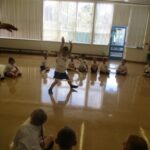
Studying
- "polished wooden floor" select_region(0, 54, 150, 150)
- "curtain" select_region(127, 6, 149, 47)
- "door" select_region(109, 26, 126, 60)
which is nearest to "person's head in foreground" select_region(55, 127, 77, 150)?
"polished wooden floor" select_region(0, 54, 150, 150)

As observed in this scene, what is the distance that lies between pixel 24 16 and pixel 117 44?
4.35 metres

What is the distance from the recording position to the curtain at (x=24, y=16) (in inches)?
385

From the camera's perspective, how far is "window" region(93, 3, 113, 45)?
31.7ft

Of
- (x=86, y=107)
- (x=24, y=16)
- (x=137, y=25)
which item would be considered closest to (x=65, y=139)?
(x=86, y=107)

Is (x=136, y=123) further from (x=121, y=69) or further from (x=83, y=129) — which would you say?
(x=121, y=69)

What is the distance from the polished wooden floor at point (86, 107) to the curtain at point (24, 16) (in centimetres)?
383

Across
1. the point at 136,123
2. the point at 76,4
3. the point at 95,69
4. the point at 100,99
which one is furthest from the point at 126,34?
the point at 136,123

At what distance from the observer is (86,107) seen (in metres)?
4.33

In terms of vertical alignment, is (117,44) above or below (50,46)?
above

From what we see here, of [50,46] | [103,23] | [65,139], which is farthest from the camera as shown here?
[50,46]

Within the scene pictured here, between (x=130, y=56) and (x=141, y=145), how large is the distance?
342 inches

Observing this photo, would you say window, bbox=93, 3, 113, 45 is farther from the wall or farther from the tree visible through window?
the wall

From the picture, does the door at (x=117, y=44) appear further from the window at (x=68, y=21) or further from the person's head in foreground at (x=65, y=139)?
the person's head in foreground at (x=65, y=139)

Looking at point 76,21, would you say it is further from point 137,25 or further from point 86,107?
point 86,107
